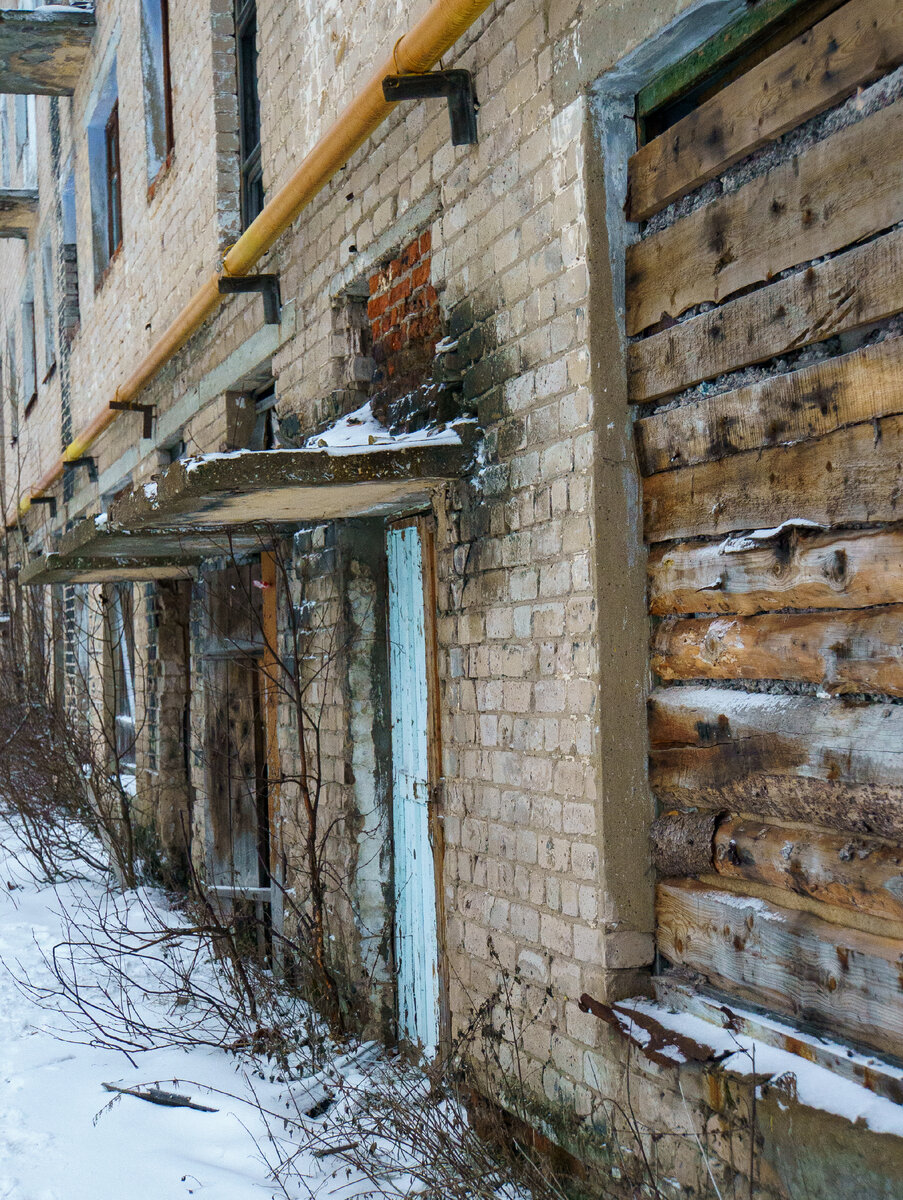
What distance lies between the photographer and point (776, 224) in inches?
98.3

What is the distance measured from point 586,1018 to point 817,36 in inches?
95.8

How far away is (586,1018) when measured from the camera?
3010 mm

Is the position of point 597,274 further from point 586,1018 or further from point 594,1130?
point 594,1130

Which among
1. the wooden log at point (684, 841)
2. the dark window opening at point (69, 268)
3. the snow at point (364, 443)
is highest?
the dark window opening at point (69, 268)

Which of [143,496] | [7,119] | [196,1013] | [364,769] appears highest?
[7,119]

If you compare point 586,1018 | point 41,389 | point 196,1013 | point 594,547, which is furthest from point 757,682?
point 41,389

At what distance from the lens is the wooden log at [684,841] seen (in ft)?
8.99

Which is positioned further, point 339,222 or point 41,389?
point 41,389

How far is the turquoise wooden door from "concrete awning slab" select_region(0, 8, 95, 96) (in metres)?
6.90

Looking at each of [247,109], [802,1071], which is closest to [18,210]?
[247,109]

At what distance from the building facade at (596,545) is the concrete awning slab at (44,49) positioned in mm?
4568

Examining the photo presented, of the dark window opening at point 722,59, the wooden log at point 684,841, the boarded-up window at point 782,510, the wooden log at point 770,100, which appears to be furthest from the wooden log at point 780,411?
the wooden log at point 684,841

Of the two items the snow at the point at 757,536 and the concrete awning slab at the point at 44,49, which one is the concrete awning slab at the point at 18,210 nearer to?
the concrete awning slab at the point at 44,49

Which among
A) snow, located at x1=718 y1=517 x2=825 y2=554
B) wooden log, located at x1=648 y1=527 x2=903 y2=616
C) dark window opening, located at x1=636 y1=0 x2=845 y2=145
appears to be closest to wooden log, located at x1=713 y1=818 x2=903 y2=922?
wooden log, located at x1=648 y1=527 x2=903 y2=616
